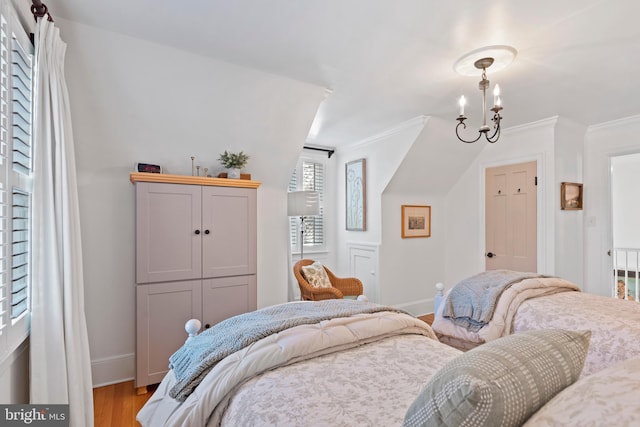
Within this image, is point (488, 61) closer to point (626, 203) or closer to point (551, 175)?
point (551, 175)

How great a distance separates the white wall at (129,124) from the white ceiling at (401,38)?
0.51ft

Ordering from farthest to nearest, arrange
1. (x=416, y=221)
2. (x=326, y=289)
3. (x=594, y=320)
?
(x=416, y=221)
(x=326, y=289)
(x=594, y=320)

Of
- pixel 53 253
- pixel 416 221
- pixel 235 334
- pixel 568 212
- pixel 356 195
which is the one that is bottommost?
pixel 235 334

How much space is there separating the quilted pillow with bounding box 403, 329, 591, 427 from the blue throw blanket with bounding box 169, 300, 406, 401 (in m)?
0.81

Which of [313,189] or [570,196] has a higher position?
[313,189]

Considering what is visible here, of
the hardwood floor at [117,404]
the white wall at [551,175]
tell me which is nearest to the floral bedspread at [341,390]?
the hardwood floor at [117,404]

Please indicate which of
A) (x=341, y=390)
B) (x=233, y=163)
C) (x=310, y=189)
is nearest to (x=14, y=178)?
(x=233, y=163)

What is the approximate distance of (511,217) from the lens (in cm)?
409

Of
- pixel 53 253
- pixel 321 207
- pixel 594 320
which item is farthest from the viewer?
pixel 321 207

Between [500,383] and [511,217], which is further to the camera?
[511,217]

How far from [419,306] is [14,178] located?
14.7 ft

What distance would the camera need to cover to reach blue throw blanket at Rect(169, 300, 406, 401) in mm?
1287

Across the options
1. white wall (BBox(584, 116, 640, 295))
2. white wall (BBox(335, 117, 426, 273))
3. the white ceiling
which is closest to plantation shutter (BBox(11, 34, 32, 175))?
the white ceiling

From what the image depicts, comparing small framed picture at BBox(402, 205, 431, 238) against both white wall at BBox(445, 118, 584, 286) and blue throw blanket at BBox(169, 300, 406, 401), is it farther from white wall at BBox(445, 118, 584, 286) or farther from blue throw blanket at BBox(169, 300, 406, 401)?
blue throw blanket at BBox(169, 300, 406, 401)
